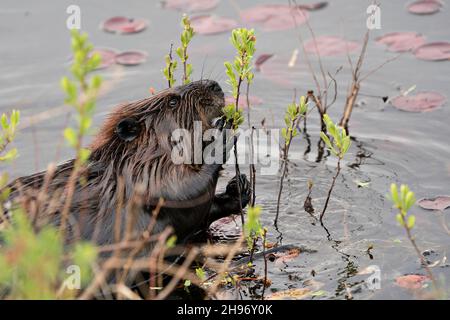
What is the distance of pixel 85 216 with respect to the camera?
4.09 meters

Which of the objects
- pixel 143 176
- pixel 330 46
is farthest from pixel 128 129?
pixel 330 46

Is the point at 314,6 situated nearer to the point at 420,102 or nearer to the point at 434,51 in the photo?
the point at 434,51

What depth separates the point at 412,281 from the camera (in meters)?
4.12

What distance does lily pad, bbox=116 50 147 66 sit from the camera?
264 inches

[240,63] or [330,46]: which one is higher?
[330,46]

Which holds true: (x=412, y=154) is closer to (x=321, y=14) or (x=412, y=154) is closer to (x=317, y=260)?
(x=317, y=260)

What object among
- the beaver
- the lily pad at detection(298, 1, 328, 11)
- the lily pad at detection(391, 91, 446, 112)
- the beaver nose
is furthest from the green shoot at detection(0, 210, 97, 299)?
the lily pad at detection(298, 1, 328, 11)

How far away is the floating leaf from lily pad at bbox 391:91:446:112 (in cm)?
202

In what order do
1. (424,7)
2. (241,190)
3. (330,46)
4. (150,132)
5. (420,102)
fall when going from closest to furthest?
(150,132) < (241,190) < (420,102) < (330,46) < (424,7)

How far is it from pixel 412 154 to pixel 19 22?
12.1 feet

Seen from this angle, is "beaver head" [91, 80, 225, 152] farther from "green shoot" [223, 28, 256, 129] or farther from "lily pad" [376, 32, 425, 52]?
"lily pad" [376, 32, 425, 52]

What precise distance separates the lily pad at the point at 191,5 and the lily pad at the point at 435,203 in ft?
10.5

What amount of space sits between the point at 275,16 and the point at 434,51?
1365 millimetres
